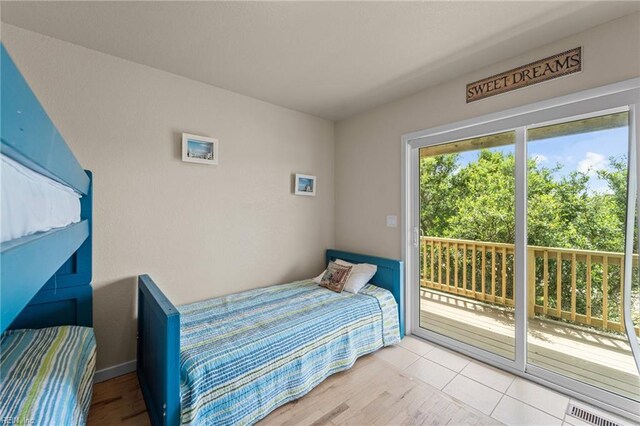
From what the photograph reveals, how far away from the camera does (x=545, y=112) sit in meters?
1.92

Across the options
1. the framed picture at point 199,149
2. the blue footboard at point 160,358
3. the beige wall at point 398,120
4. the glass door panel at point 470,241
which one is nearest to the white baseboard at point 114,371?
the blue footboard at point 160,358

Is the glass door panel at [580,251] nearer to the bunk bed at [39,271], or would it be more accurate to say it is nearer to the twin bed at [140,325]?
the twin bed at [140,325]

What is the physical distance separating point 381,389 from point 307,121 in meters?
2.77

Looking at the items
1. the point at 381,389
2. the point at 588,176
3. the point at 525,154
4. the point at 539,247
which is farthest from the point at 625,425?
the point at 525,154

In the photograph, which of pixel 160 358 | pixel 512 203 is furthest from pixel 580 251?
pixel 160 358

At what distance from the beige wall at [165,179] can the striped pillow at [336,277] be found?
46 centimetres

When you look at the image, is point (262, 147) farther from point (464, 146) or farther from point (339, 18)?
point (464, 146)

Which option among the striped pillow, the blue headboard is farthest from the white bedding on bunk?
the blue headboard

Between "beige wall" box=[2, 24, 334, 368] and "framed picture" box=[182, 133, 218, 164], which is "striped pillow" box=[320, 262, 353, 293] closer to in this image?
"beige wall" box=[2, 24, 334, 368]

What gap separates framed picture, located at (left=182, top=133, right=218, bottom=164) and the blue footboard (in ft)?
3.52

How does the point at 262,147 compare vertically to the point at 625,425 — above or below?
above

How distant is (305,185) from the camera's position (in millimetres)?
3197

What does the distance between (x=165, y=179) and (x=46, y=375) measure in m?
1.47

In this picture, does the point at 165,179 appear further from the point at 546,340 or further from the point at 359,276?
Result: the point at 546,340
